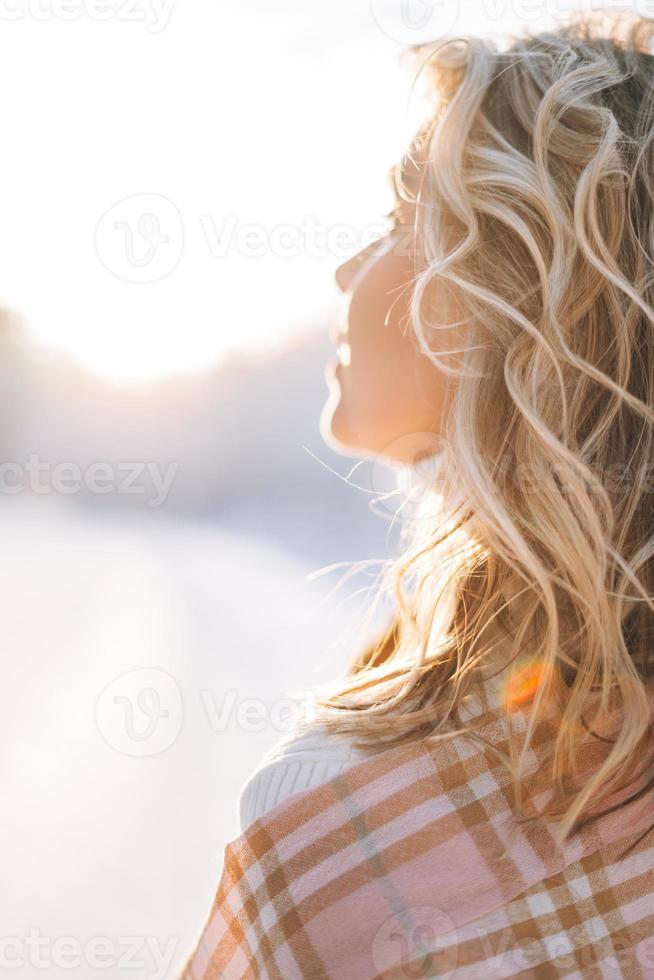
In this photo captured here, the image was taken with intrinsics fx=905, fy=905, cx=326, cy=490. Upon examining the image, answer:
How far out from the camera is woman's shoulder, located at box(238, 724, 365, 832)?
1115mm

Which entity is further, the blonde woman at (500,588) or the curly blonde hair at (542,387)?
the curly blonde hair at (542,387)

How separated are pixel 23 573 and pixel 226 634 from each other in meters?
2.58

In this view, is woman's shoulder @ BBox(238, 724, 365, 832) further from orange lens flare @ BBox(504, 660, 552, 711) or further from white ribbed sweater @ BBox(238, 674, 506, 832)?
orange lens flare @ BBox(504, 660, 552, 711)

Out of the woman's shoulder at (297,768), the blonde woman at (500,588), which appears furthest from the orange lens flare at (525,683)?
the woman's shoulder at (297,768)

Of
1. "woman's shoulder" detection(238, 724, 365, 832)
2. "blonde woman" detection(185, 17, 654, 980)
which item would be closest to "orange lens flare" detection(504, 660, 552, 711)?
"blonde woman" detection(185, 17, 654, 980)

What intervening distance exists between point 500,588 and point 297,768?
0.37 metres

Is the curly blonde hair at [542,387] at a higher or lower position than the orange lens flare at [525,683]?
higher

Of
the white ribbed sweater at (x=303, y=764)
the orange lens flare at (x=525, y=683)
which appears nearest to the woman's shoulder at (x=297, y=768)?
the white ribbed sweater at (x=303, y=764)

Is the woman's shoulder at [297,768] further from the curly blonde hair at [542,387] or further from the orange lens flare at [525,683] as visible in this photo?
the orange lens flare at [525,683]

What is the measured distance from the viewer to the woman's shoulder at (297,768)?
1115mm

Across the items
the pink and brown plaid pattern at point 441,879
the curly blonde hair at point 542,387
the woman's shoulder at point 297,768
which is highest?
the curly blonde hair at point 542,387

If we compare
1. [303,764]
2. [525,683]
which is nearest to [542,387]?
[525,683]

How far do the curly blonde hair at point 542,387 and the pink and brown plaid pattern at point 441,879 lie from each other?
8 cm

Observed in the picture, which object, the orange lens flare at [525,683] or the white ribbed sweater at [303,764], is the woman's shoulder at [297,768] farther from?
the orange lens flare at [525,683]
